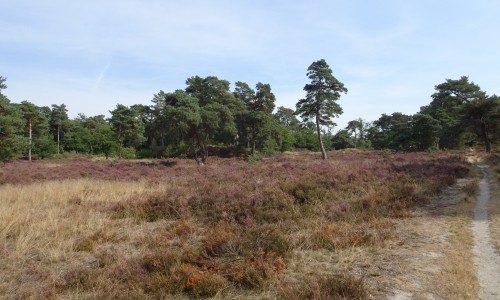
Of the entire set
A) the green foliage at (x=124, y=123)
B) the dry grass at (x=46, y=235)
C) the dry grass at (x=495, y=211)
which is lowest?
the dry grass at (x=46, y=235)

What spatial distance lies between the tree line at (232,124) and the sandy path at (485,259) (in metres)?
21.4

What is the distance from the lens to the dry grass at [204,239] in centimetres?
531

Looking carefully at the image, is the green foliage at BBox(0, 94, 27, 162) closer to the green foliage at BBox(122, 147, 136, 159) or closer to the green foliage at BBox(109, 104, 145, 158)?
the green foliage at BBox(109, 104, 145, 158)

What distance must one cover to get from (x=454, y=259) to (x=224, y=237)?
14.5 ft

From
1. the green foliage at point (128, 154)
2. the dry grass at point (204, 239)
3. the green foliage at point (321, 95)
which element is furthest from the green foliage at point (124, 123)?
the dry grass at point (204, 239)

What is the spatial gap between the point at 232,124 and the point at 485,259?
117 feet

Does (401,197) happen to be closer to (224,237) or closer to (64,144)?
(224,237)

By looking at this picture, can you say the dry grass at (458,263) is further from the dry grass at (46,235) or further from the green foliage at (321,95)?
the green foliage at (321,95)

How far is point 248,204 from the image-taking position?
10859mm

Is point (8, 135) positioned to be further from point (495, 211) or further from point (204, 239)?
point (495, 211)

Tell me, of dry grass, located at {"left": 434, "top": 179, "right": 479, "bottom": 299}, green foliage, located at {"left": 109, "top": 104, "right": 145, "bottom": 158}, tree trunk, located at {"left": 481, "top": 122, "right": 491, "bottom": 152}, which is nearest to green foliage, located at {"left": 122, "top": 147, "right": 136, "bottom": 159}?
green foliage, located at {"left": 109, "top": 104, "right": 145, "bottom": 158}

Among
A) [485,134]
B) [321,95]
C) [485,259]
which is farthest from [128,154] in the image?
[485,259]

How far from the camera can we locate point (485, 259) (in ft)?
21.1

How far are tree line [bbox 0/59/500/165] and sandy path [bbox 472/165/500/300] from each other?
70.3 feet
